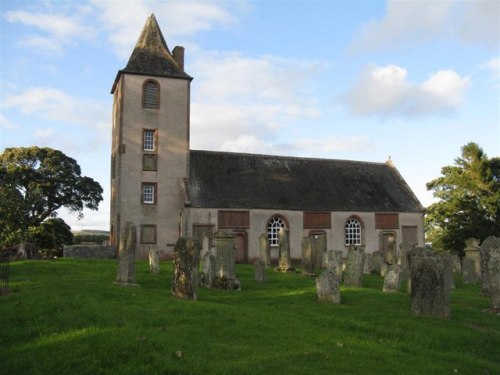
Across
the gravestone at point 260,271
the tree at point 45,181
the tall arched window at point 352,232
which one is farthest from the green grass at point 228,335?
the tree at point 45,181

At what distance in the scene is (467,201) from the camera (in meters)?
45.3

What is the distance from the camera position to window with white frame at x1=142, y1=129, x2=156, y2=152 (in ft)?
118

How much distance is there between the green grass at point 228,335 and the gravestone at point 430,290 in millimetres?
461

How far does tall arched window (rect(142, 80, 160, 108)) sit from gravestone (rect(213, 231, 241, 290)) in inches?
798

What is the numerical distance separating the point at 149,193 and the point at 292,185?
35.8ft

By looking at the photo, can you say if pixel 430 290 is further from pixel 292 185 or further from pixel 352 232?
pixel 292 185

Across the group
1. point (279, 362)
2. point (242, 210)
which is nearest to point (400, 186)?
point (242, 210)

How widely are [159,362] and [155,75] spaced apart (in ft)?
100

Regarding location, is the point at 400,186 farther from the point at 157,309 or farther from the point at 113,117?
the point at 157,309

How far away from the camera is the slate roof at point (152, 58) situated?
119 ft

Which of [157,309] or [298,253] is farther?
[298,253]

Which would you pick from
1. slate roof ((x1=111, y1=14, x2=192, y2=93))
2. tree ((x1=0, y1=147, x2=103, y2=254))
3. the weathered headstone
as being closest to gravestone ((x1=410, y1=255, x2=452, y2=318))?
the weathered headstone

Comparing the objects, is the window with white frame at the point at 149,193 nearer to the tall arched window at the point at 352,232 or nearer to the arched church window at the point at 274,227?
the arched church window at the point at 274,227

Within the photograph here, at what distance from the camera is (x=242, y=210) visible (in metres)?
35.5
